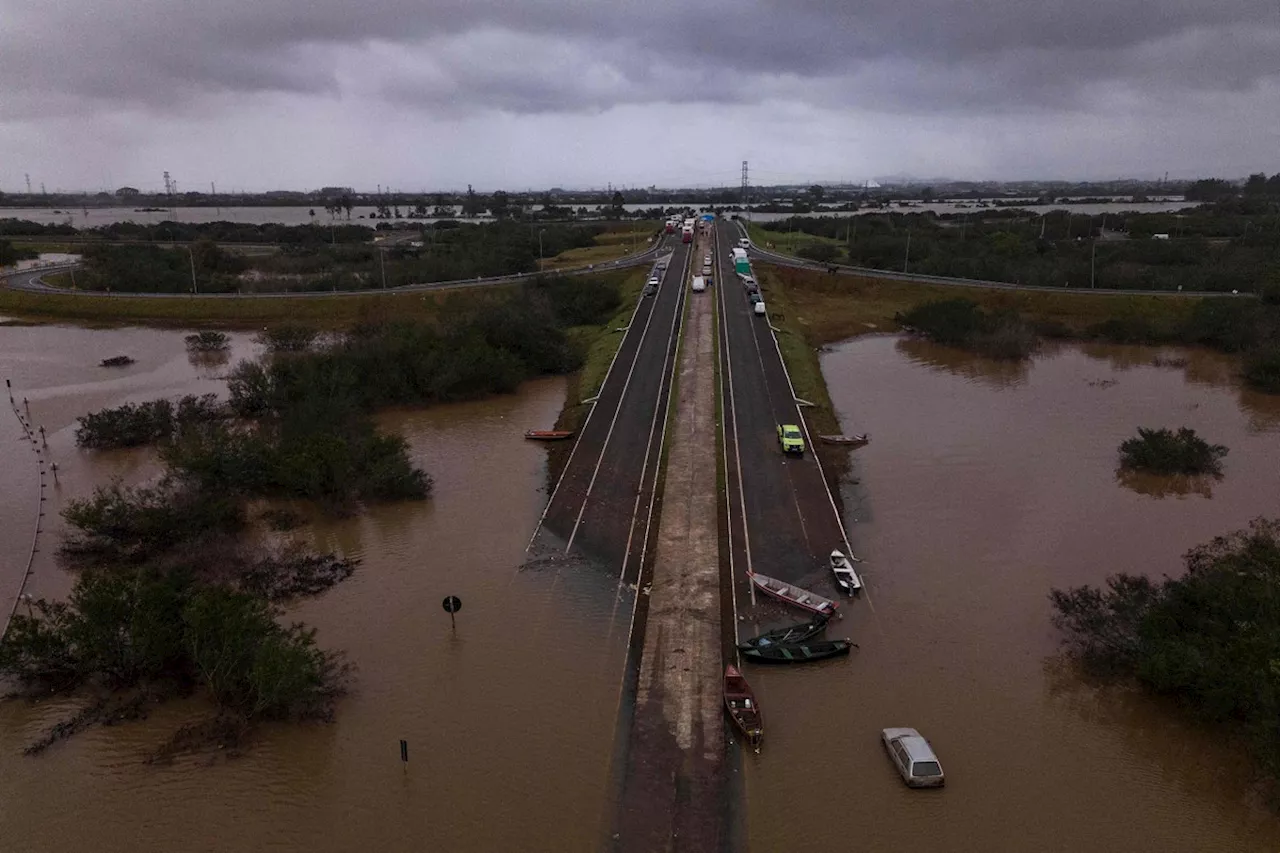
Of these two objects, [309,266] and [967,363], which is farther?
[309,266]

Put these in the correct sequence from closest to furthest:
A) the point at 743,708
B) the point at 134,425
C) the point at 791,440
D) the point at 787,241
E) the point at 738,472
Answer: the point at 743,708 < the point at 738,472 < the point at 791,440 < the point at 134,425 < the point at 787,241

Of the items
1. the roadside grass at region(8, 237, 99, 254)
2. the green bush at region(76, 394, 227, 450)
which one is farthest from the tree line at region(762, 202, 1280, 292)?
the roadside grass at region(8, 237, 99, 254)

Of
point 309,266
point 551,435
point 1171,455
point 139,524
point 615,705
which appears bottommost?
point 615,705

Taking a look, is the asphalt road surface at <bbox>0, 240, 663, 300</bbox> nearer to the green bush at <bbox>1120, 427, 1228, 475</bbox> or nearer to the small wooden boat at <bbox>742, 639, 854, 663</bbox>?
the green bush at <bbox>1120, 427, 1228, 475</bbox>

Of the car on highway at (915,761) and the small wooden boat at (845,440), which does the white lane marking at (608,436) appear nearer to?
the small wooden boat at (845,440)

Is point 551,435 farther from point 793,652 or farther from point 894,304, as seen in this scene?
point 894,304

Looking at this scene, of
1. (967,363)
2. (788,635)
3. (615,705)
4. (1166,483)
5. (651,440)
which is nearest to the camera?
(615,705)

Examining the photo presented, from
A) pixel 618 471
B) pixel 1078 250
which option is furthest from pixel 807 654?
pixel 1078 250

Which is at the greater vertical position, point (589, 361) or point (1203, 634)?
point (589, 361)
